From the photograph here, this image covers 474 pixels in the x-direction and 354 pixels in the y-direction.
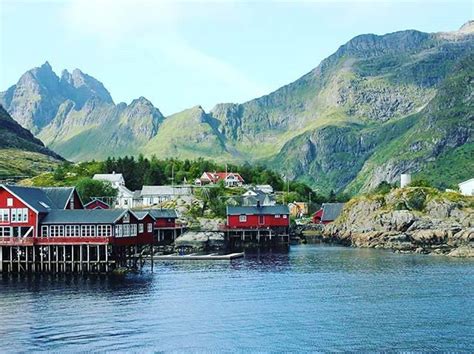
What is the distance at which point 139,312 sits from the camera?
62500mm

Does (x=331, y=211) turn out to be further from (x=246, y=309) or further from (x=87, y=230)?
(x=246, y=309)


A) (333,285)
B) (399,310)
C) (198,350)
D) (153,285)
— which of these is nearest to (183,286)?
(153,285)

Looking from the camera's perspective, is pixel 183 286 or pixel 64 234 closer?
pixel 183 286

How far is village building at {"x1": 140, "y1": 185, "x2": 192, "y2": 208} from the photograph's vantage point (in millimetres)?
176375

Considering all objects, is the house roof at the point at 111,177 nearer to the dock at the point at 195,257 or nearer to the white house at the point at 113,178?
the white house at the point at 113,178

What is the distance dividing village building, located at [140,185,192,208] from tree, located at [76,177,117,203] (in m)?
10.7

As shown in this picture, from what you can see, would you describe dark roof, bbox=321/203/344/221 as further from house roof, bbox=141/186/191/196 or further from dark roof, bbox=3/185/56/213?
dark roof, bbox=3/185/56/213

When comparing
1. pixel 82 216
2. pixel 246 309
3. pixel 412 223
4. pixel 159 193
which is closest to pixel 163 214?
pixel 159 193

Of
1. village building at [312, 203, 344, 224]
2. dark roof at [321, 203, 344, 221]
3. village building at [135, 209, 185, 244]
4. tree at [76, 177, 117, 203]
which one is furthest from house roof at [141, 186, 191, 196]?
dark roof at [321, 203, 344, 221]

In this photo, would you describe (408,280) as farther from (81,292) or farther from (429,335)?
(81,292)

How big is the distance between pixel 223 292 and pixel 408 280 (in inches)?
891

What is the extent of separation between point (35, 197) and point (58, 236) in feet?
24.8

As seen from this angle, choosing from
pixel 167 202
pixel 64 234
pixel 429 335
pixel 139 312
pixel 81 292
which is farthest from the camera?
pixel 167 202

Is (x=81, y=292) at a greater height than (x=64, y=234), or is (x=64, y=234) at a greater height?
(x=64, y=234)
